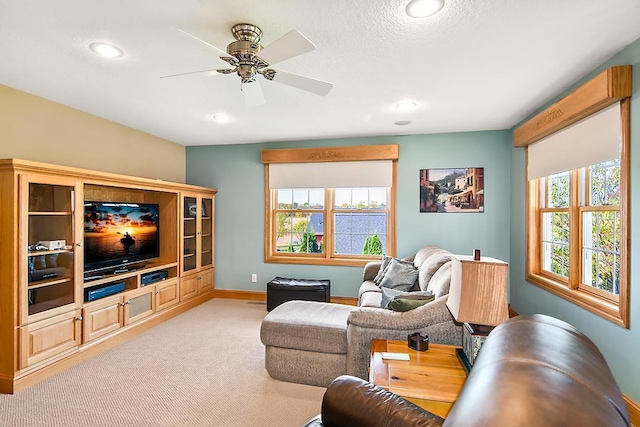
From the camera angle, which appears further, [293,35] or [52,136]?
[52,136]

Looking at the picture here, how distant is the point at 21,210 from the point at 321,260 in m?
3.41

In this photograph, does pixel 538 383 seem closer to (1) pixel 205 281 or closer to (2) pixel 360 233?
(2) pixel 360 233

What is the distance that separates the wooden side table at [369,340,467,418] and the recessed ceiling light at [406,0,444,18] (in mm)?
1875

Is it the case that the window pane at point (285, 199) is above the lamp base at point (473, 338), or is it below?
above

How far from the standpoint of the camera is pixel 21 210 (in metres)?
2.49

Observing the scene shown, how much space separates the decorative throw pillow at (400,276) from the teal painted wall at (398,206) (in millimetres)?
843

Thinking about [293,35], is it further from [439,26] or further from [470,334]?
[470,334]

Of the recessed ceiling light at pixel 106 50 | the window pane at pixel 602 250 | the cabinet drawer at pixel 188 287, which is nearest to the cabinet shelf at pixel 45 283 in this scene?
the cabinet drawer at pixel 188 287

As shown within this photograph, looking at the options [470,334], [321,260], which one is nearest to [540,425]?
[470,334]

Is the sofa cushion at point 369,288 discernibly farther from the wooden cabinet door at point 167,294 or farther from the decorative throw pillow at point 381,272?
the wooden cabinet door at point 167,294

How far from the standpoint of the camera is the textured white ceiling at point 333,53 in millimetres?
1749

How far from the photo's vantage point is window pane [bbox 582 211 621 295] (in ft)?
8.00

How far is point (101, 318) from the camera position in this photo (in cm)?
318

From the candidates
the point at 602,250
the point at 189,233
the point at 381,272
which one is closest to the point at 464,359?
the point at 602,250
